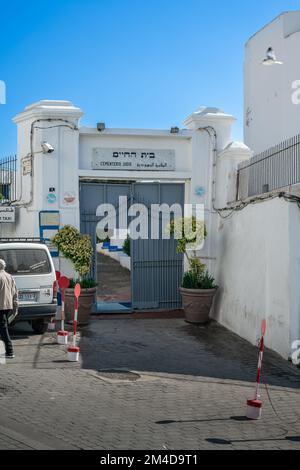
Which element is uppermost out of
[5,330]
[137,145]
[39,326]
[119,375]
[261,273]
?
[137,145]

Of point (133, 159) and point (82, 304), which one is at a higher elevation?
point (133, 159)

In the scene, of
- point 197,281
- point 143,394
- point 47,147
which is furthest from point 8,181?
point 143,394

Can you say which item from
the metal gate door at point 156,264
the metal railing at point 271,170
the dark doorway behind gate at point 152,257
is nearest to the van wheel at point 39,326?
the dark doorway behind gate at point 152,257

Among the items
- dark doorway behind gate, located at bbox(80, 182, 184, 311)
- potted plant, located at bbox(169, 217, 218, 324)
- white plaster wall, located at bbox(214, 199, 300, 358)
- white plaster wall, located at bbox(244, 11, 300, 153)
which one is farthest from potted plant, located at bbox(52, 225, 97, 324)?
white plaster wall, located at bbox(244, 11, 300, 153)

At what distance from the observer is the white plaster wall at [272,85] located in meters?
20.1

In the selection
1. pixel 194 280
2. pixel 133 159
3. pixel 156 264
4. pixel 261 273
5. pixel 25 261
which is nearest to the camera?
pixel 261 273

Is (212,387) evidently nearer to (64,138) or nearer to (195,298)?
(195,298)

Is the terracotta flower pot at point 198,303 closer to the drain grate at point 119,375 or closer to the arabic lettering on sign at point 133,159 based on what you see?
the arabic lettering on sign at point 133,159

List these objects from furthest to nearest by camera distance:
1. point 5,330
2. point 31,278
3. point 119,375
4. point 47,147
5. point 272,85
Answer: point 272,85 < point 47,147 < point 31,278 < point 5,330 < point 119,375

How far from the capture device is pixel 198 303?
13.4 meters

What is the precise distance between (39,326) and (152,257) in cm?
427

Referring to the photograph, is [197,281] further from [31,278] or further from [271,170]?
[31,278]

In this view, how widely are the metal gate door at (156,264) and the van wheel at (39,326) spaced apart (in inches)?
140

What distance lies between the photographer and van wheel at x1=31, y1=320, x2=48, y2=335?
1212cm
